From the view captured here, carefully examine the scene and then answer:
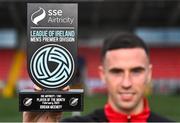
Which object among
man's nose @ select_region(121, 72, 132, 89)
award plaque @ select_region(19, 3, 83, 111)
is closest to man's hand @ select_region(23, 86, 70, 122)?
award plaque @ select_region(19, 3, 83, 111)

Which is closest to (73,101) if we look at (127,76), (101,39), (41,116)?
(41,116)

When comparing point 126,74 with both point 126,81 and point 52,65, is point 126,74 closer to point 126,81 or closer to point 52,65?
point 126,81

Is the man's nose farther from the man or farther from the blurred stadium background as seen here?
the blurred stadium background

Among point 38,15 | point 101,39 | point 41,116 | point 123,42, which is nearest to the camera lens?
point 38,15

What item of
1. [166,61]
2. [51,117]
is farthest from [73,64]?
[166,61]

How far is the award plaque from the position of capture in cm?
130

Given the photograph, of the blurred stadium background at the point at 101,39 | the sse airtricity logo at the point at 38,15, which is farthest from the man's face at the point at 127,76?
the blurred stadium background at the point at 101,39

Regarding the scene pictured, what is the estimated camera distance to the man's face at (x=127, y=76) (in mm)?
1491

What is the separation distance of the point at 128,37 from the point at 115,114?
0.90 feet

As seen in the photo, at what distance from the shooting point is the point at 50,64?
1312 mm

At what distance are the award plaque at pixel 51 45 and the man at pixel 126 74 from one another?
23 cm

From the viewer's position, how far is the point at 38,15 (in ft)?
4.25

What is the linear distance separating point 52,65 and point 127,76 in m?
0.27

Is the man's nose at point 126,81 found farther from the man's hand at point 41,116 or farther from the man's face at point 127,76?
the man's hand at point 41,116
